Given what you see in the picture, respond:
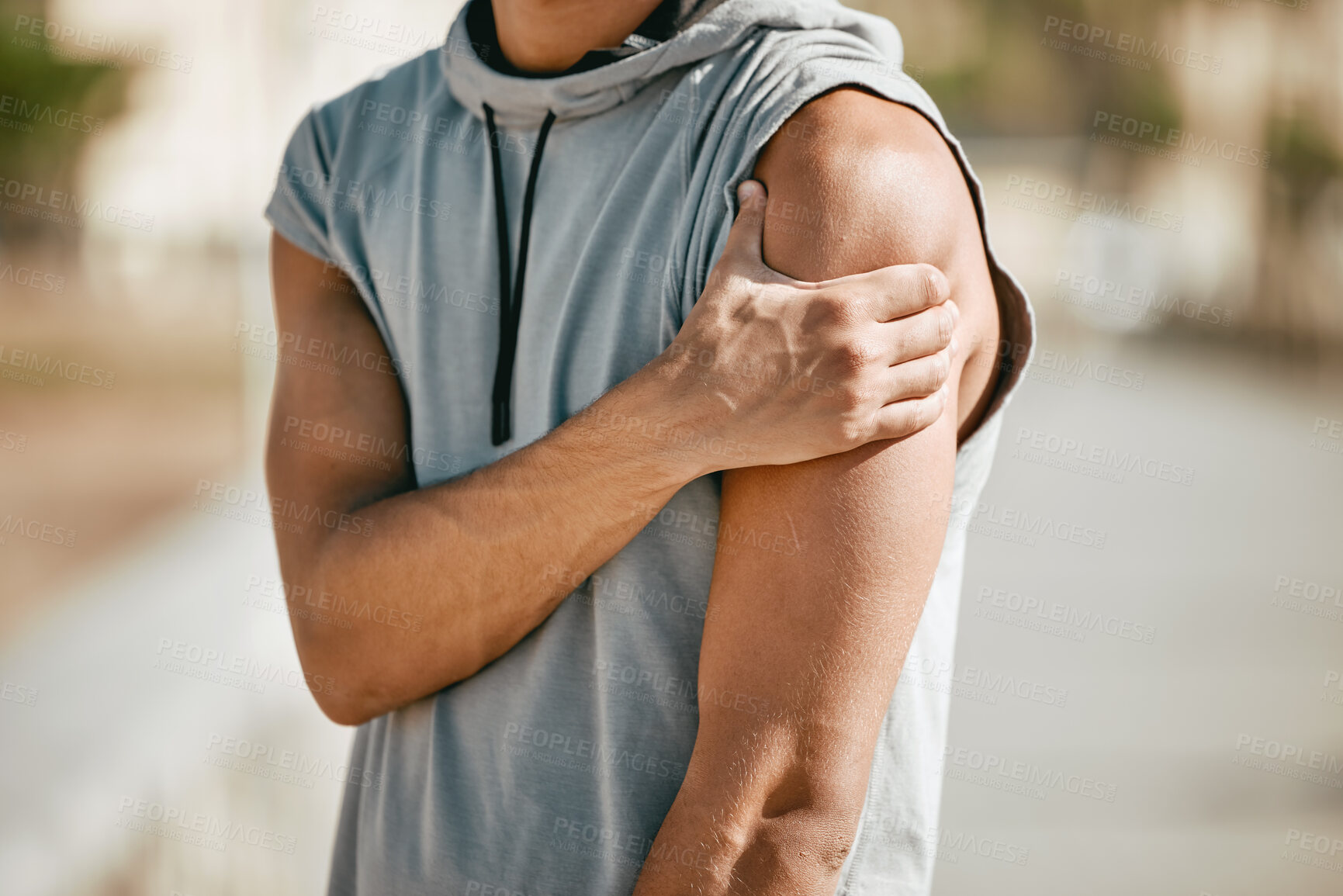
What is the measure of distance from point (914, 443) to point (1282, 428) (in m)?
12.5

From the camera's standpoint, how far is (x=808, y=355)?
0.88 meters

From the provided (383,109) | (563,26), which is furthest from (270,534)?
(563,26)

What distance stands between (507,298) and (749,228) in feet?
1.16

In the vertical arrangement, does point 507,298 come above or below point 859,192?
below

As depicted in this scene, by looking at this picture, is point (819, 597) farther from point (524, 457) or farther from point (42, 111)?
point (42, 111)

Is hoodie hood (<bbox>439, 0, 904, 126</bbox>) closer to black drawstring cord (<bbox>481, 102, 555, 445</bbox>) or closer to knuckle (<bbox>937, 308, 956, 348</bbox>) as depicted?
black drawstring cord (<bbox>481, 102, 555, 445</bbox>)

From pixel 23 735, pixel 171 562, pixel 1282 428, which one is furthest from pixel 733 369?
pixel 1282 428

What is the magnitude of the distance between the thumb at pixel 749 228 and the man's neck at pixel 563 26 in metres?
0.30

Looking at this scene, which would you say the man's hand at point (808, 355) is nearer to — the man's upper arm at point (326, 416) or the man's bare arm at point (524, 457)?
the man's bare arm at point (524, 457)

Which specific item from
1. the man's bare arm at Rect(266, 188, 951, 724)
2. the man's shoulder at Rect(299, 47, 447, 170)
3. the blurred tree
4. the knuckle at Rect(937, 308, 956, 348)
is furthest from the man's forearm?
the blurred tree

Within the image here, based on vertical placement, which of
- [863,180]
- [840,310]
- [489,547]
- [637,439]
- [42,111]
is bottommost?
[42,111]

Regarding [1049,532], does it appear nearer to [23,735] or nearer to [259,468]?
[259,468]

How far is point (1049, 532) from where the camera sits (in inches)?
282

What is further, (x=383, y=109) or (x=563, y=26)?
(x=383, y=109)
